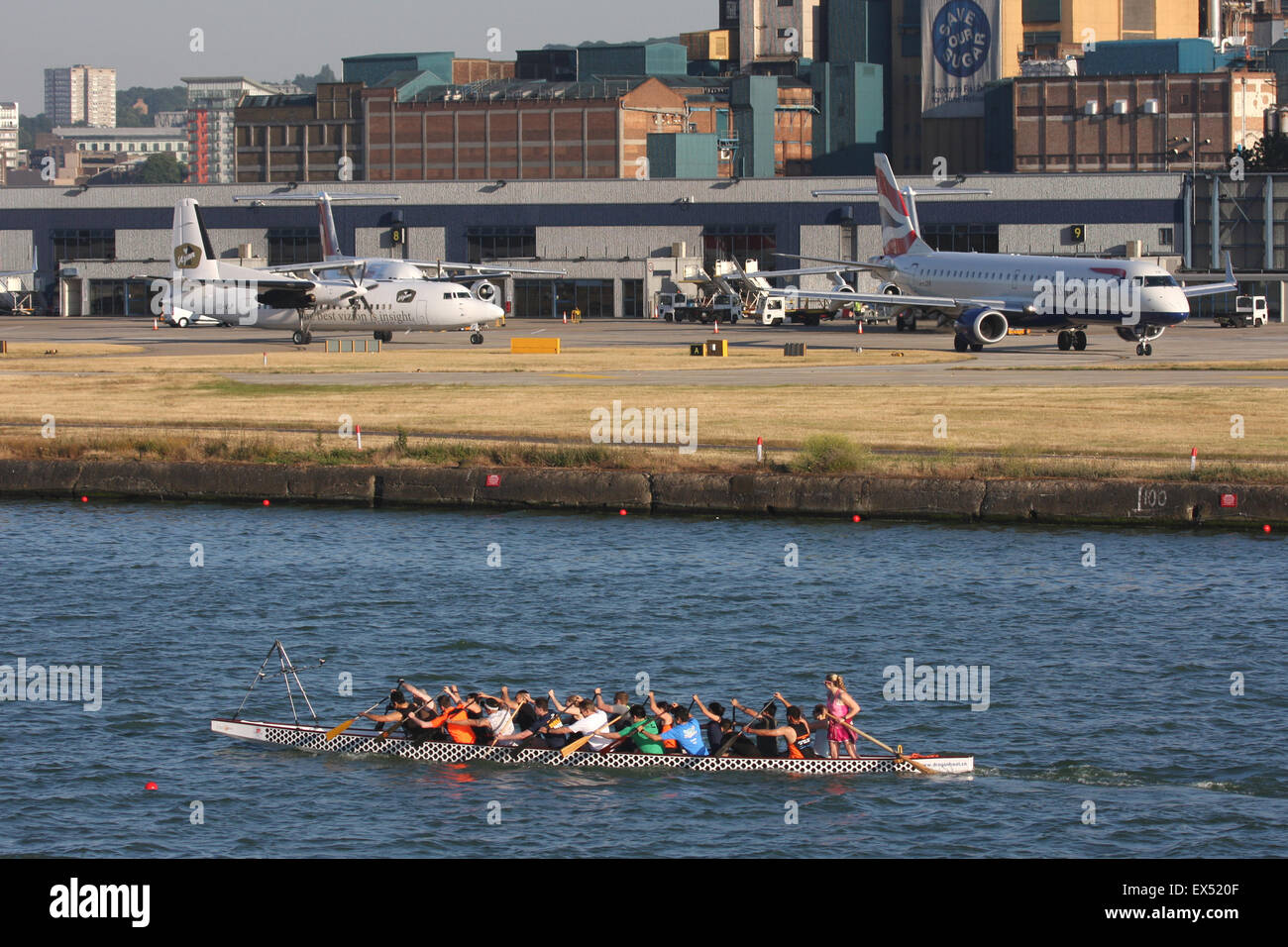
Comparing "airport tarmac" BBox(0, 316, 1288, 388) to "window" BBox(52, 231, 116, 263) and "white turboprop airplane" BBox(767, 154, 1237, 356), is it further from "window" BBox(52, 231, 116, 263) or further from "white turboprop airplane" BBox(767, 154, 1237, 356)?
"window" BBox(52, 231, 116, 263)

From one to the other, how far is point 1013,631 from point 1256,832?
506 inches

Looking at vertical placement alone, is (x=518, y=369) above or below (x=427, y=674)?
above

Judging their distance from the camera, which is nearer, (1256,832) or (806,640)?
(1256,832)

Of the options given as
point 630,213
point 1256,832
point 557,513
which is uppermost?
point 630,213

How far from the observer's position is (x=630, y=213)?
5955 inches

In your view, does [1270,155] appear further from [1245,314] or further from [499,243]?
[499,243]

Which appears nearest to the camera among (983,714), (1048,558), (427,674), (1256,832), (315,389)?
(1256,832)

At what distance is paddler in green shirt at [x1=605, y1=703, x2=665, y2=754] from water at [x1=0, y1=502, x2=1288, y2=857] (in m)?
0.69

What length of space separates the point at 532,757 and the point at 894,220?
291 ft

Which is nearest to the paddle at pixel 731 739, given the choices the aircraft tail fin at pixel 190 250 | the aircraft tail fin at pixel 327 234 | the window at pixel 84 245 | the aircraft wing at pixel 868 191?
the aircraft tail fin at pixel 190 250

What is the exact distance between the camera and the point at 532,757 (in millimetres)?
30703

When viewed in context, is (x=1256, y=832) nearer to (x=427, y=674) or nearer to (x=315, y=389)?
(x=427, y=674)

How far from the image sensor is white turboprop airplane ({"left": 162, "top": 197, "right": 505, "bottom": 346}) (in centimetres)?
10125

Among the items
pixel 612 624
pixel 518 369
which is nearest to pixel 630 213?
pixel 518 369
